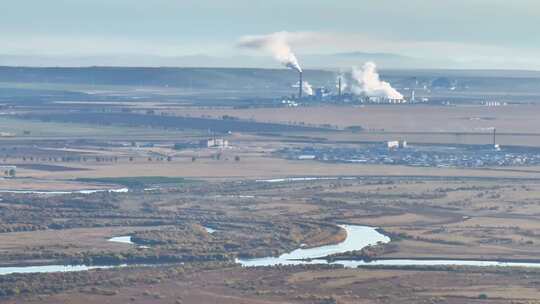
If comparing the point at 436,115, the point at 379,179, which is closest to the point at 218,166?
the point at 379,179

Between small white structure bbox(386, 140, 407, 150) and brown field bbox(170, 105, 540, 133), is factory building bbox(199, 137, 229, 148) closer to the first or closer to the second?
small white structure bbox(386, 140, 407, 150)

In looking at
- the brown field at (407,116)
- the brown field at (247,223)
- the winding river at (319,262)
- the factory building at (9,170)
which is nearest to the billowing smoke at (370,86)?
the brown field at (407,116)

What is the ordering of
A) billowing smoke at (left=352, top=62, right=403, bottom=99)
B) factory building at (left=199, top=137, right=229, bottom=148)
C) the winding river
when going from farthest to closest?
billowing smoke at (left=352, top=62, right=403, bottom=99) < factory building at (left=199, top=137, right=229, bottom=148) < the winding river

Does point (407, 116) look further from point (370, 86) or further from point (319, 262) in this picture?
point (319, 262)

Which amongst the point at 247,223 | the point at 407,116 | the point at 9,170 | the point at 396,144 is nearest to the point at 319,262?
the point at 247,223

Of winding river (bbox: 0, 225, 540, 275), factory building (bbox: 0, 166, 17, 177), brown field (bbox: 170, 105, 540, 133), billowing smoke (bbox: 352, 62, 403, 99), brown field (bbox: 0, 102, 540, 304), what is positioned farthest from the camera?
billowing smoke (bbox: 352, 62, 403, 99)

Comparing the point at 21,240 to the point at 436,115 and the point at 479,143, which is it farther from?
the point at 436,115

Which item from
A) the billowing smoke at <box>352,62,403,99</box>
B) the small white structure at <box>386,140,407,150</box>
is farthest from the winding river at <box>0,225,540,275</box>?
the billowing smoke at <box>352,62,403,99</box>

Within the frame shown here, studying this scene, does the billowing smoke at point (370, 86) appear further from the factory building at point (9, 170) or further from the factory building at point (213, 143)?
the factory building at point (9, 170)
